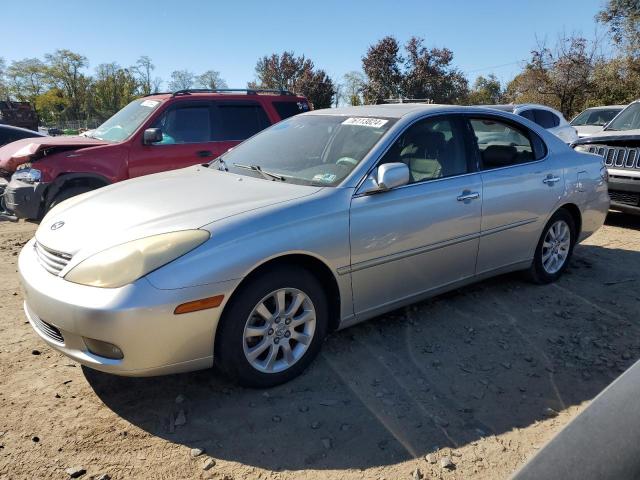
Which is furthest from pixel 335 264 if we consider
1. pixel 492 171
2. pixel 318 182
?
pixel 492 171

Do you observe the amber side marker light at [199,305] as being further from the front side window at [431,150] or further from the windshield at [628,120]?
the windshield at [628,120]

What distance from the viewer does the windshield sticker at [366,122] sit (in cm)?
374

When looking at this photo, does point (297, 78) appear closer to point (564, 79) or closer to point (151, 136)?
point (564, 79)

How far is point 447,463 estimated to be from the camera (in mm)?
2416

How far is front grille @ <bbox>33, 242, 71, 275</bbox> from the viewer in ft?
9.15

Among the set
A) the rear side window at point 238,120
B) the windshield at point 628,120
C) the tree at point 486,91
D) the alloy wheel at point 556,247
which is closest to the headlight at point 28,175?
the rear side window at point 238,120

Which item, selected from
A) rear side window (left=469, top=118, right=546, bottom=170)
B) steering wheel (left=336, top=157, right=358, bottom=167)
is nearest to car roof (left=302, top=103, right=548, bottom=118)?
rear side window (left=469, top=118, right=546, bottom=170)

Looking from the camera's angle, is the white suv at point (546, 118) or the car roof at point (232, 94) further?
the white suv at point (546, 118)

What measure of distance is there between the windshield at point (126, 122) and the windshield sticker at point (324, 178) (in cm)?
403

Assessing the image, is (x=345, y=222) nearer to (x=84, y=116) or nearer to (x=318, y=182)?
(x=318, y=182)

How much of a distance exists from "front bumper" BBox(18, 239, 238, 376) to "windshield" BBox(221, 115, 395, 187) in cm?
116

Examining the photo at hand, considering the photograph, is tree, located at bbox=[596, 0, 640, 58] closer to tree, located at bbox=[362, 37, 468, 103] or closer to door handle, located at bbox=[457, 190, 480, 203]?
tree, located at bbox=[362, 37, 468, 103]

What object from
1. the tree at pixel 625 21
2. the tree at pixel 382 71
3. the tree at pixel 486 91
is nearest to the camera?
the tree at pixel 625 21

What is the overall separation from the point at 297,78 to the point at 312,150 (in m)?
42.3
